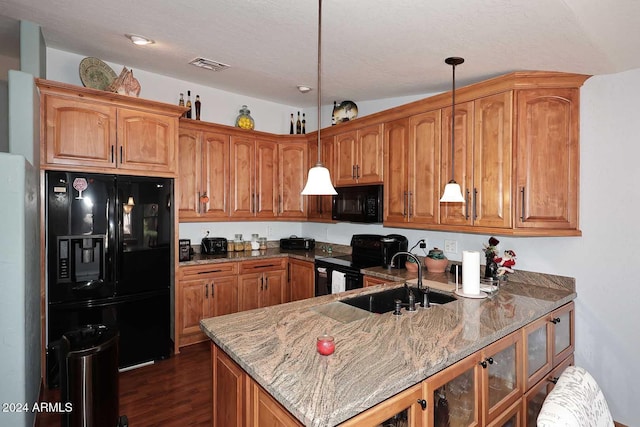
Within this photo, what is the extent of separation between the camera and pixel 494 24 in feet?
6.24

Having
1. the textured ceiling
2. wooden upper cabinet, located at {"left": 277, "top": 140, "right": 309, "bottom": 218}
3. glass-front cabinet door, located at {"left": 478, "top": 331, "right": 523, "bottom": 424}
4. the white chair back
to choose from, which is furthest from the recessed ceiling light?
the white chair back

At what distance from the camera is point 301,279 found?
3926mm

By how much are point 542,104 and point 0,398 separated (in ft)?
13.0

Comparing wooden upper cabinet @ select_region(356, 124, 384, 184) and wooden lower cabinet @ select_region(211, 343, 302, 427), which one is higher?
wooden upper cabinet @ select_region(356, 124, 384, 184)

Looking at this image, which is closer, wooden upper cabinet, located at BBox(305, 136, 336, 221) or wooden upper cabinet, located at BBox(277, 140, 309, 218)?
wooden upper cabinet, located at BBox(305, 136, 336, 221)

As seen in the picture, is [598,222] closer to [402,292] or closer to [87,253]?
[402,292]

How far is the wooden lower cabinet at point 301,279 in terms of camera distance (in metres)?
3.79

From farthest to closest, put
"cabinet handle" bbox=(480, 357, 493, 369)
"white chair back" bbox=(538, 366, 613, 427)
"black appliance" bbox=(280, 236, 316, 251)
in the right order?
1. "black appliance" bbox=(280, 236, 316, 251)
2. "cabinet handle" bbox=(480, 357, 493, 369)
3. "white chair back" bbox=(538, 366, 613, 427)

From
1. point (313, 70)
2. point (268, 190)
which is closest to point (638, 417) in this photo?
point (313, 70)

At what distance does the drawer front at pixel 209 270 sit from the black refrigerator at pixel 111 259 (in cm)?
21

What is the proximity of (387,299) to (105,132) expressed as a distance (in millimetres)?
2778

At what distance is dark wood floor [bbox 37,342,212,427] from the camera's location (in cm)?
237

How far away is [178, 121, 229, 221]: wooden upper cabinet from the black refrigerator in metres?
0.34

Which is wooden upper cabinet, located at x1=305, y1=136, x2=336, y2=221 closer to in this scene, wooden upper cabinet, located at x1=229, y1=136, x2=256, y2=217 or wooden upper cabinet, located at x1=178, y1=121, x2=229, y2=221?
wooden upper cabinet, located at x1=229, y1=136, x2=256, y2=217
